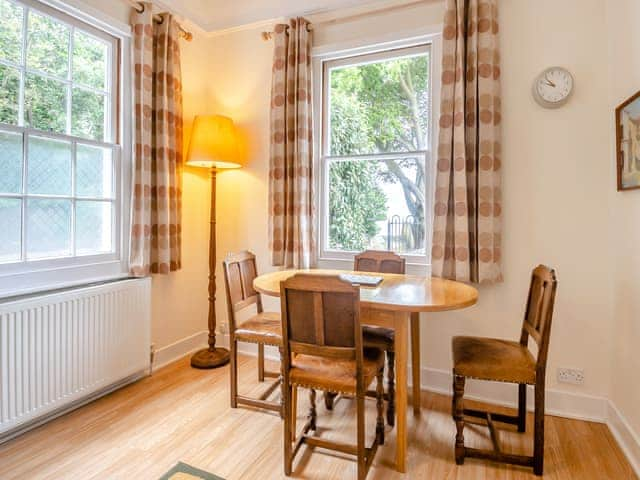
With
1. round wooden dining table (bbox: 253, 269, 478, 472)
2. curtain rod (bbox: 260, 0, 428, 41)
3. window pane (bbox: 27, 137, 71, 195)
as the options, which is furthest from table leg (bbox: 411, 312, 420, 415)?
window pane (bbox: 27, 137, 71, 195)

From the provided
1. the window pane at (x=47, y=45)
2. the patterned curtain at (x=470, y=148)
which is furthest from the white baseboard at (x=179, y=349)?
the patterned curtain at (x=470, y=148)

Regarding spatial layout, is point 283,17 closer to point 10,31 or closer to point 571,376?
point 10,31

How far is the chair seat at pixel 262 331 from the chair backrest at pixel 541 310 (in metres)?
1.35

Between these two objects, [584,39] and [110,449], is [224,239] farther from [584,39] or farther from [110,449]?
[584,39]

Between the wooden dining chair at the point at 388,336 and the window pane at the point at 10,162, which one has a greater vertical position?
the window pane at the point at 10,162

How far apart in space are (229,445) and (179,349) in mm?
1364

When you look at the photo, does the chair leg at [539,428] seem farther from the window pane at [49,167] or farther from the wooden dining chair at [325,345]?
the window pane at [49,167]

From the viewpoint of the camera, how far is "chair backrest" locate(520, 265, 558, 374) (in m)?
1.66

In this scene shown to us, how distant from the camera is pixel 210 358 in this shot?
2.98 meters

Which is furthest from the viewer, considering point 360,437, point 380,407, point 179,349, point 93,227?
point 179,349

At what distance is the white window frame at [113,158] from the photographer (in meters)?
2.09

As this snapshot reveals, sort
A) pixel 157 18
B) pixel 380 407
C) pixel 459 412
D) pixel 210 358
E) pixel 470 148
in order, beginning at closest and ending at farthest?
pixel 459 412
pixel 380 407
pixel 470 148
pixel 157 18
pixel 210 358

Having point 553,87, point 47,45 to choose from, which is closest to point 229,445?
point 47,45

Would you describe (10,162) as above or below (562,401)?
above
